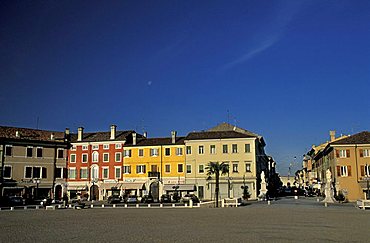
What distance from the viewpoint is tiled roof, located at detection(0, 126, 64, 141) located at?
65075 mm

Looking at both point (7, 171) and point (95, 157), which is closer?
point (7, 171)

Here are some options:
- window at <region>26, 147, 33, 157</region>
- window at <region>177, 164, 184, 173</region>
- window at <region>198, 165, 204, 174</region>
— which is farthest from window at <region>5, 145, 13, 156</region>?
window at <region>198, 165, 204, 174</region>

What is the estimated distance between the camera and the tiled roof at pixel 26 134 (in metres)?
65.1

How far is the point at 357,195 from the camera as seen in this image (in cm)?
6238

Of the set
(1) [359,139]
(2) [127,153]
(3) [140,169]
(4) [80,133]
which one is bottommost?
(3) [140,169]

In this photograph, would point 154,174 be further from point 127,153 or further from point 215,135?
point 215,135

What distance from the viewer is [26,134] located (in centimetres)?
6825

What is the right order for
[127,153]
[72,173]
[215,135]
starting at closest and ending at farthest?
[215,135] < [127,153] < [72,173]

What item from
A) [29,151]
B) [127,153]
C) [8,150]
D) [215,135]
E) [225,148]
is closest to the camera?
[8,150]

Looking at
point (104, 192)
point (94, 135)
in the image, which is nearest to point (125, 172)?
point (104, 192)

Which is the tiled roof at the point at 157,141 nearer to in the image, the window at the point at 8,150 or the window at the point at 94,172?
the window at the point at 94,172

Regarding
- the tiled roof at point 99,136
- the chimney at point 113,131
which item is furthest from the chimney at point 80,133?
the chimney at point 113,131

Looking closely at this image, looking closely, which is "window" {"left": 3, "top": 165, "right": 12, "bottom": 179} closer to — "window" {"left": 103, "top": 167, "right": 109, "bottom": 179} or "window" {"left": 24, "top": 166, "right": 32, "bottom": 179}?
"window" {"left": 24, "top": 166, "right": 32, "bottom": 179}

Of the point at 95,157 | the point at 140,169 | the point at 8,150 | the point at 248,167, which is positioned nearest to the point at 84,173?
the point at 95,157
